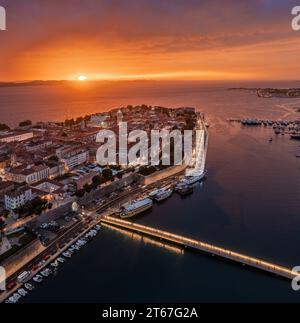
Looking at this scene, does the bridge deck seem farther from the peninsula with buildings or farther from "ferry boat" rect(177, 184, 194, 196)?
"ferry boat" rect(177, 184, 194, 196)

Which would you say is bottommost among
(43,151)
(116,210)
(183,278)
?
(183,278)

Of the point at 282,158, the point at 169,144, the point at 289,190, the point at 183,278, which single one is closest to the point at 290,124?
the point at 282,158

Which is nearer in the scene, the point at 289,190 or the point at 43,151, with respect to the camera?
the point at 289,190

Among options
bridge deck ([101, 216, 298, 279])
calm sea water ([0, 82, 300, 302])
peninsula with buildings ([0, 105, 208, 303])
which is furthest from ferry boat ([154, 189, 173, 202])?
bridge deck ([101, 216, 298, 279])

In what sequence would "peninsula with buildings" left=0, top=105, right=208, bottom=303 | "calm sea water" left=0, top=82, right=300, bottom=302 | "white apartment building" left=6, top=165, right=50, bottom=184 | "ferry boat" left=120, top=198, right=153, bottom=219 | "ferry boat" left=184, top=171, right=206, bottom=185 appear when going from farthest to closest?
"ferry boat" left=184, top=171, right=206, bottom=185, "white apartment building" left=6, top=165, right=50, bottom=184, "ferry boat" left=120, top=198, right=153, bottom=219, "peninsula with buildings" left=0, top=105, right=208, bottom=303, "calm sea water" left=0, top=82, right=300, bottom=302

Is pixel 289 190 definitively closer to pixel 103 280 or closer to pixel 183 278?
pixel 183 278

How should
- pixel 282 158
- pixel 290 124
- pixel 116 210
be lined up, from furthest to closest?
pixel 290 124, pixel 282 158, pixel 116 210
